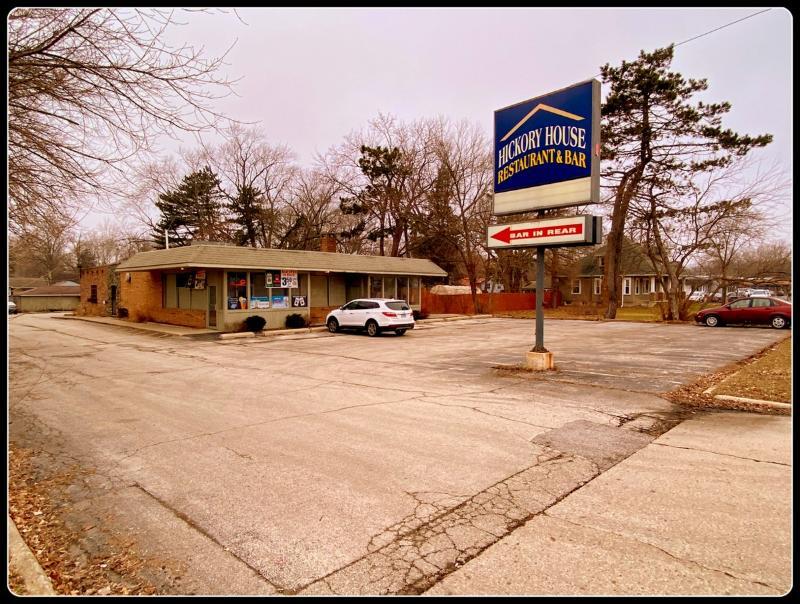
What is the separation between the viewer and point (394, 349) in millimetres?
16391

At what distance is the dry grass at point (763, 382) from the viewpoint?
8190 millimetres

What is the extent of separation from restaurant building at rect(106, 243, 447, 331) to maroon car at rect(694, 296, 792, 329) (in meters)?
17.8

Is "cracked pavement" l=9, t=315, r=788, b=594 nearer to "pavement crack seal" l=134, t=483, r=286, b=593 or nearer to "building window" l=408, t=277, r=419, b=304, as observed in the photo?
"pavement crack seal" l=134, t=483, r=286, b=593

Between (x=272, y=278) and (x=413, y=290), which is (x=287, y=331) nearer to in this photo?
(x=272, y=278)

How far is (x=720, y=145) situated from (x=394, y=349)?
77.1 ft

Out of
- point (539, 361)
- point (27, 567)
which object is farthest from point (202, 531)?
point (539, 361)

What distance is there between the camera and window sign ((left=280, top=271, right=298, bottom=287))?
2320cm

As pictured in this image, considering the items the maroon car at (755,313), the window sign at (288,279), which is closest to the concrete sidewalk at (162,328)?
the window sign at (288,279)

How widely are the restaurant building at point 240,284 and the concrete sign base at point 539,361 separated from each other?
1426 cm

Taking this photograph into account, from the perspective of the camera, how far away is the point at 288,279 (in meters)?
23.4

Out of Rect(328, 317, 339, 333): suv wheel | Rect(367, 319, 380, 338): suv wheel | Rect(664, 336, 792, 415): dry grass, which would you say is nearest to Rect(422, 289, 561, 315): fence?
Rect(328, 317, 339, 333): suv wheel

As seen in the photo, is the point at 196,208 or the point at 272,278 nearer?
the point at 272,278

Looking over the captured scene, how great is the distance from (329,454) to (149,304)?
81.2 feet

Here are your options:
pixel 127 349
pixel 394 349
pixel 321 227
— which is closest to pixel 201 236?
pixel 321 227
